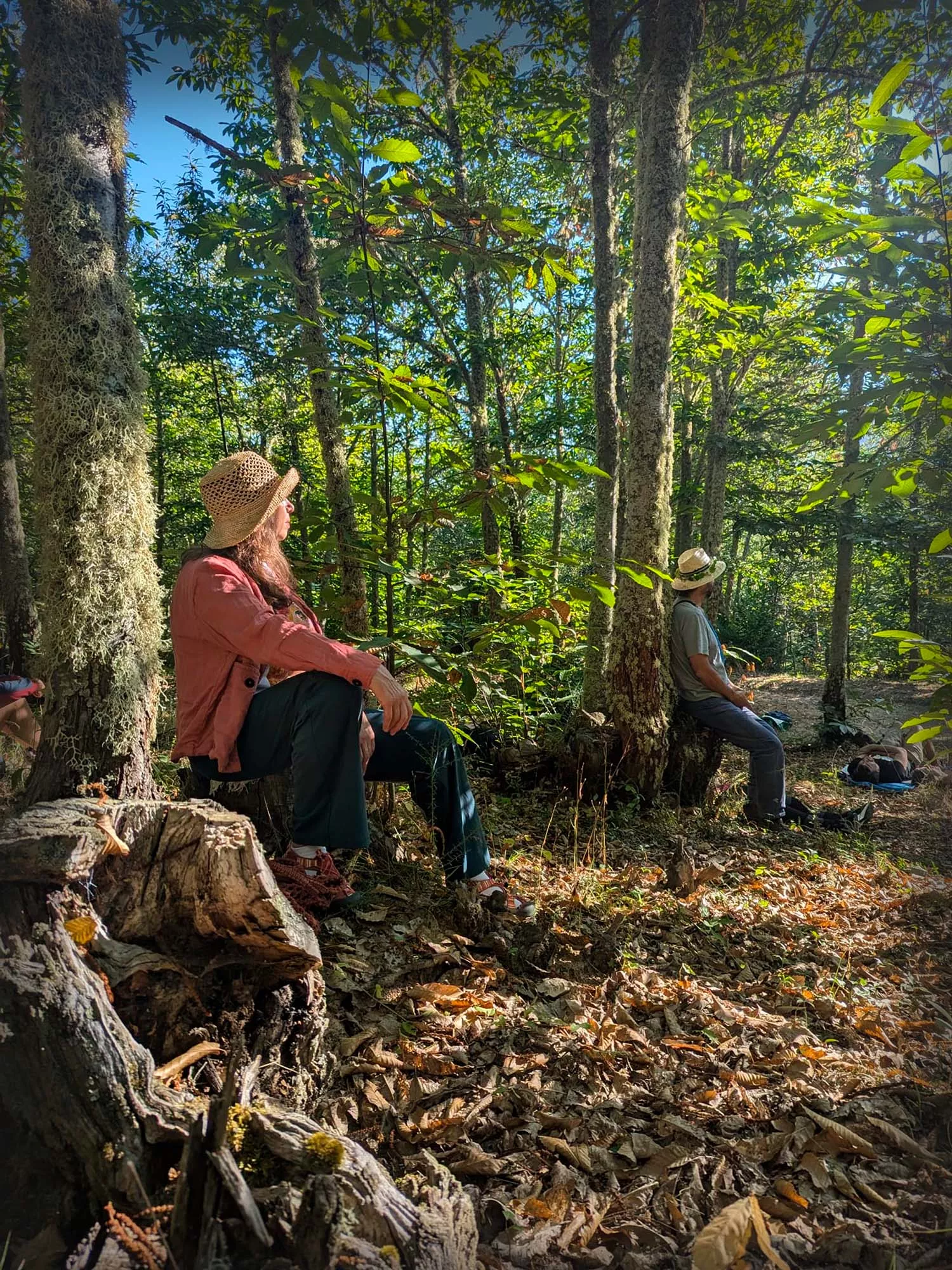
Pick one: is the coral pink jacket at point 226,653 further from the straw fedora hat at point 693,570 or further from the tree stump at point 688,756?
the straw fedora hat at point 693,570

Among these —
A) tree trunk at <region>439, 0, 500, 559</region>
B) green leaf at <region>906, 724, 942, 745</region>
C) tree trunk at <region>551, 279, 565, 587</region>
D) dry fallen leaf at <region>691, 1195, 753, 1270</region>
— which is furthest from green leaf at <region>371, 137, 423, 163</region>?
tree trunk at <region>551, 279, 565, 587</region>

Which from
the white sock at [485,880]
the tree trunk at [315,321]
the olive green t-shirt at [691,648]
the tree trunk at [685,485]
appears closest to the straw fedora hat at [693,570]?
the olive green t-shirt at [691,648]

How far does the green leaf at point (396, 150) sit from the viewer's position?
2.60 m

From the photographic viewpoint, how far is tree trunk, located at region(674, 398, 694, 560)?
12914mm

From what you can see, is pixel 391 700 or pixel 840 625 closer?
pixel 391 700

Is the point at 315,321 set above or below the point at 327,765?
above

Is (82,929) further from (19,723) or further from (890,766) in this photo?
(890,766)

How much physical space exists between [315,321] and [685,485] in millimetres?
11424

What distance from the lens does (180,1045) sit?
184cm

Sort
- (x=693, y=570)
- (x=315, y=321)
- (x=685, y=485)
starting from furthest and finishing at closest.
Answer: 1. (x=685, y=485)
2. (x=693, y=570)
3. (x=315, y=321)

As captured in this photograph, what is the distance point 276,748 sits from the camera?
282cm

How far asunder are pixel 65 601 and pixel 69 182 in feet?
5.19

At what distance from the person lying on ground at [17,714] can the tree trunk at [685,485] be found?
1012cm

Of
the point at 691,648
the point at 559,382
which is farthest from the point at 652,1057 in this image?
the point at 559,382
